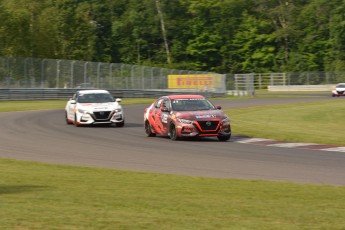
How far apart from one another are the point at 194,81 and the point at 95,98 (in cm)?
4042

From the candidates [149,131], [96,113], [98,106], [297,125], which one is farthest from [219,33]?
[149,131]

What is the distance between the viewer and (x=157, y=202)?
971cm

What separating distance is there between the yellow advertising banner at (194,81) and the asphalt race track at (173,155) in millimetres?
42749

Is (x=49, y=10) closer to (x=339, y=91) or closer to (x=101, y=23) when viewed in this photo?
(x=101, y=23)

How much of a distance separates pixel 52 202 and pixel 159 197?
4.92 ft

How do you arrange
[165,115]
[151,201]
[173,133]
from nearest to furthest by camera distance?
[151,201] → [173,133] → [165,115]

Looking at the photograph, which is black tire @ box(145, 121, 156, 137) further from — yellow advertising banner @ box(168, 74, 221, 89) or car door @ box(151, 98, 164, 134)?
yellow advertising banner @ box(168, 74, 221, 89)

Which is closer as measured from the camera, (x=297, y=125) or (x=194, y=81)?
(x=297, y=125)

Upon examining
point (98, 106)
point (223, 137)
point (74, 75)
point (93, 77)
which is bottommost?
point (223, 137)

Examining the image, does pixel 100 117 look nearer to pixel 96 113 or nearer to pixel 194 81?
pixel 96 113

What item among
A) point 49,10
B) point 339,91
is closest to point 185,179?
point 339,91

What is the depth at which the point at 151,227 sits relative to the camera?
7680mm

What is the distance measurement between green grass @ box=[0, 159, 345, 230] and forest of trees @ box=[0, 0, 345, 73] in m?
86.6

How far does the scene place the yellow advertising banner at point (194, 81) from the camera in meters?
69.0
